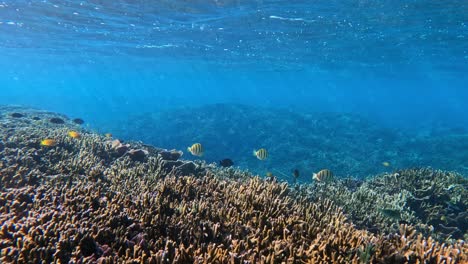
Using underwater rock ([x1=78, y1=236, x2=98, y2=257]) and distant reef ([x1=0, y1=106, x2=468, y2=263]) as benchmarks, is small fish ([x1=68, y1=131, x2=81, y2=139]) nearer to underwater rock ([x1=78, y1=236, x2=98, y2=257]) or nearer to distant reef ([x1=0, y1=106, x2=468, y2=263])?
distant reef ([x1=0, y1=106, x2=468, y2=263])

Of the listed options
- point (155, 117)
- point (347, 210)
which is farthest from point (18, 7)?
point (347, 210)

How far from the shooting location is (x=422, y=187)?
9742 millimetres

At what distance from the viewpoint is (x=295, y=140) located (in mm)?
28250

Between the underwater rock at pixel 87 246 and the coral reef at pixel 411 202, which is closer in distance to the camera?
the underwater rock at pixel 87 246

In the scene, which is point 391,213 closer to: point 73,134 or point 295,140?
point 73,134

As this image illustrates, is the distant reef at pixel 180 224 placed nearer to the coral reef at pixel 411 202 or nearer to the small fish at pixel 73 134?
the coral reef at pixel 411 202

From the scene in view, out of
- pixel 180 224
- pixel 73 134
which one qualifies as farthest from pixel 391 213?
pixel 73 134

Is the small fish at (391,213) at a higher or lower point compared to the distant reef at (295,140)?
higher

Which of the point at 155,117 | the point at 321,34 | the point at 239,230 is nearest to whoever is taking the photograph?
the point at 239,230

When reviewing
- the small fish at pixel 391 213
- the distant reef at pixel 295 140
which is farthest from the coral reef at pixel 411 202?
the distant reef at pixel 295 140

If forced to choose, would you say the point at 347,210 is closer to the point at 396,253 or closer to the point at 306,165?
the point at 396,253

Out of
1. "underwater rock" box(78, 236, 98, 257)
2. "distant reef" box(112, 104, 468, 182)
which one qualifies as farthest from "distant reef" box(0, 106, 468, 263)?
"distant reef" box(112, 104, 468, 182)

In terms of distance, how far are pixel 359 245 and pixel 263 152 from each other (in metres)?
6.31

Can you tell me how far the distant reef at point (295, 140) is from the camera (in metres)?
23.5
